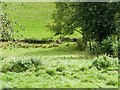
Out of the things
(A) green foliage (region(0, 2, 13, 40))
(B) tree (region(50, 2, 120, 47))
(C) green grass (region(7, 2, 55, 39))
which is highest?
(A) green foliage (region(0, 2, 13, 40))

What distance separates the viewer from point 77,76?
63.0 ft

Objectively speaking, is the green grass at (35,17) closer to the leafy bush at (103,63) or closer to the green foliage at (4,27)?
the leafy bush at (103,63)

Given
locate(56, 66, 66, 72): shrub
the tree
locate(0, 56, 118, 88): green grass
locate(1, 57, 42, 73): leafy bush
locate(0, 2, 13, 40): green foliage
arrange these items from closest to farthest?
1. locate(0, 2, 13, 40): green foliage
2. locate(0, 56, 118, 88): green grass
3. locate(56, 66, 66, 72): shrub
4. locate(1, 57, 42, 73): leafy bush
5. the tree

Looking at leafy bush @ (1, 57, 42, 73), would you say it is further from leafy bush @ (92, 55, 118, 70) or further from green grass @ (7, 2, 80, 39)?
green grass @ (7, 2, 80, 39)

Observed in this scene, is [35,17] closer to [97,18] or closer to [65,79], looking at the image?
[97,18]

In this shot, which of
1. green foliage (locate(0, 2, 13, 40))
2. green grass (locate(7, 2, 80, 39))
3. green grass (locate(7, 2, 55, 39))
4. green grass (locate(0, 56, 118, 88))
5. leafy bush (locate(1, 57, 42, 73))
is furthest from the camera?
green grass (locate(7, 2, 55, 39))

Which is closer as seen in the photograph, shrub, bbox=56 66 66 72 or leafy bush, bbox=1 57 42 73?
shrub, bbox=56 66 66 72

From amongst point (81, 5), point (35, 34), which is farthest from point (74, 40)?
point (81, 5)

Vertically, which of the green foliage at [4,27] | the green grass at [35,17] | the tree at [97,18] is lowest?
the green grass at [35,17]

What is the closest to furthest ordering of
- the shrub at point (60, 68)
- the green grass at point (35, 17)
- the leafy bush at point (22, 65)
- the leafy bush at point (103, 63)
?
the shrub at point (60, 68) → the leafy bush at point (103, 63) → the leafy bush at point (22, 65) → the green grass at point (35, 17)

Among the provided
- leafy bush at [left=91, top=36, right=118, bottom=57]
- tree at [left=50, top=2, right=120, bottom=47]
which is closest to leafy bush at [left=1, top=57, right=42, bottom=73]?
leafy bush at [left=91, top=36, right=118, bottom=57]

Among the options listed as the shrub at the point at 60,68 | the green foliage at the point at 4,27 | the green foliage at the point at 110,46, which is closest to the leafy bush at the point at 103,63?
the shrub at the point at 60,68


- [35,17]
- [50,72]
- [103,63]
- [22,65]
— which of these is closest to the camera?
[50,72]

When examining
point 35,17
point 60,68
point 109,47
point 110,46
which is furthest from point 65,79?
point 35,17
